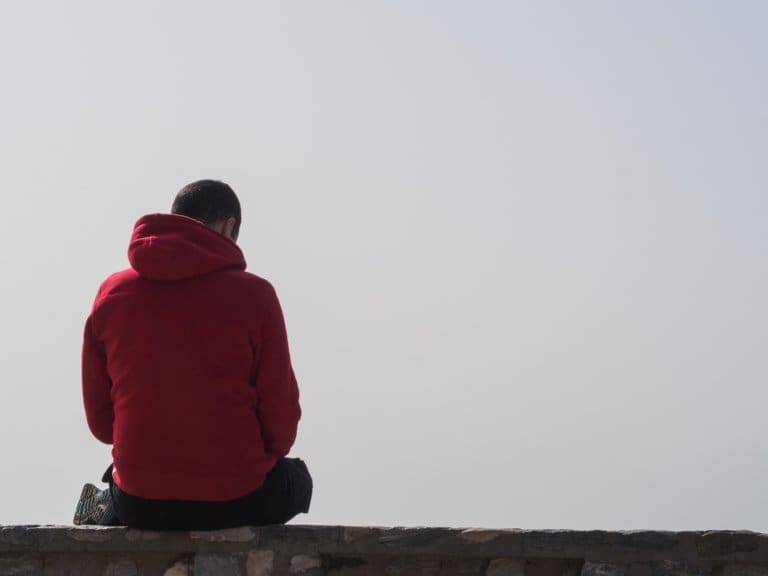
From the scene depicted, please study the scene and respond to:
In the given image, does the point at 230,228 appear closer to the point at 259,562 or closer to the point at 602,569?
the point at 259,562

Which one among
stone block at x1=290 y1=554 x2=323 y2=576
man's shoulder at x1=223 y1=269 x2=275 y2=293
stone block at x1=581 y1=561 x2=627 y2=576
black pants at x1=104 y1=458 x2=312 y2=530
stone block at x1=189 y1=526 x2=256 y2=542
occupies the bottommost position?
stone block at x1=581 y1=561 x2=627 y2=576

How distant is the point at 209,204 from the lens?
350 centimetres

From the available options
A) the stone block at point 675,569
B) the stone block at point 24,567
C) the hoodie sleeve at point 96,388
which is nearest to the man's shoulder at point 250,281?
the hoodie sleeve at point 96,388

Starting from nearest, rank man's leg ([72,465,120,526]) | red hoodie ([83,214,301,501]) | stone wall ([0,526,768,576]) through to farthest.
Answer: red hoodie ([83,214,301,501]), stone wall ([0,526,768,576]), man's leg ([72,465,120,526])

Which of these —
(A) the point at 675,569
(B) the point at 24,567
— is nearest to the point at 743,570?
(A) the point at 675,569

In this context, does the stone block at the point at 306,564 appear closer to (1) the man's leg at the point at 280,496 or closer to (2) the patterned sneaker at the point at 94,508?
(1) the man's leg at the point at 280,496

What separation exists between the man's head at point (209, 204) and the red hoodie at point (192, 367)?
0.30 ft

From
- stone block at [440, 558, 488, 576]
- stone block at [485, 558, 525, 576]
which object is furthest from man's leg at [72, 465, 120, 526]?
stone block at [485, 558, 525, 576]

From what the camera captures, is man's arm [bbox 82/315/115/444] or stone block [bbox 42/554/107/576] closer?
man's arm [bbox 82/315/115/444]

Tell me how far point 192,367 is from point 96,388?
48cm

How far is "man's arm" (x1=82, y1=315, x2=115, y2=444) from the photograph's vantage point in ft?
11.5

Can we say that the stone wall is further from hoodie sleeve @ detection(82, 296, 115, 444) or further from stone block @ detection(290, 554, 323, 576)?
hoodie sleeve @ detection(82, 296, 115, 444)

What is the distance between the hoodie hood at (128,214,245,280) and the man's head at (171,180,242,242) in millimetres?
80

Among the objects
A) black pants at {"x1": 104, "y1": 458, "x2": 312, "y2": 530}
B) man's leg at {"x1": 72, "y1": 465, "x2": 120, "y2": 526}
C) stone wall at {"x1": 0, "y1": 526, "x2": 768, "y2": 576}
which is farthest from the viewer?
man's leg at {"x1": 72, "y1": 465, "x2": 120, "y2": 526}
